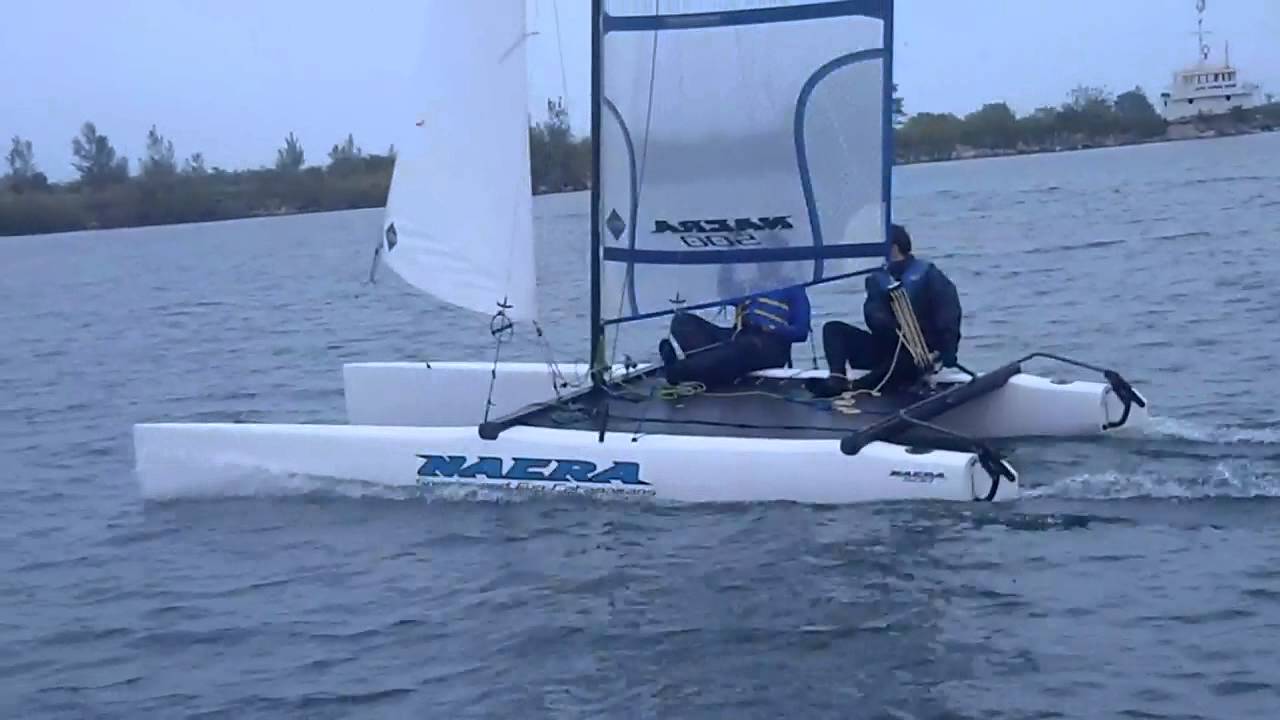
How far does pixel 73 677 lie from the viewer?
661cm

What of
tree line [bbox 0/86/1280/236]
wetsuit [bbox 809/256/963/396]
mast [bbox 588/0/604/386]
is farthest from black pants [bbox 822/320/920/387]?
tree line [bbox 0/86/1280/236]

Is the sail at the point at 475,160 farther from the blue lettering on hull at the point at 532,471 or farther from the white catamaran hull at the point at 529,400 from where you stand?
the white catamaran hull at the point at 529,400

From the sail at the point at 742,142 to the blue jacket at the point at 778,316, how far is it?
0.48m

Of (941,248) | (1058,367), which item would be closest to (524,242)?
(1058,367)

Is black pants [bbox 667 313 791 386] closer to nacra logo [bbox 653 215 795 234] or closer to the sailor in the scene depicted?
the sailor

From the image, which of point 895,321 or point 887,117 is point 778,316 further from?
point 887,117

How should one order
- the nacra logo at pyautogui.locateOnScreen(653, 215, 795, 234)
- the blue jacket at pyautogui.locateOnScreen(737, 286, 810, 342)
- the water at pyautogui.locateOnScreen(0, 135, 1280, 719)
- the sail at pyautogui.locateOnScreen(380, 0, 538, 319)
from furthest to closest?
the blue jacket at pyautogui.locateOnScreen(737, 286, 810, 342)
the sail at pyautogui.locateOnScreen(380, 0, 538, 319)
the nacra logo at pyautogui.locateOnScreen(653, 215, 795, 234)
the water at pyautogui.locateOnScreen(0, 135, 1280, 719)

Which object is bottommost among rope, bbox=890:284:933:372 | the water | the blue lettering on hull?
the water

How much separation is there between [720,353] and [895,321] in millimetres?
955

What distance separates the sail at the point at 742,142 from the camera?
8203 millimetres

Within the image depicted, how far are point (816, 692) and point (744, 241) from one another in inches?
128

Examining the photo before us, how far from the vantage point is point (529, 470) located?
8.09 m

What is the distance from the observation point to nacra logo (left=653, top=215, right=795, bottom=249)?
8.43m

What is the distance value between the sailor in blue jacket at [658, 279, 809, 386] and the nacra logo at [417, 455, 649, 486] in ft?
4.22
